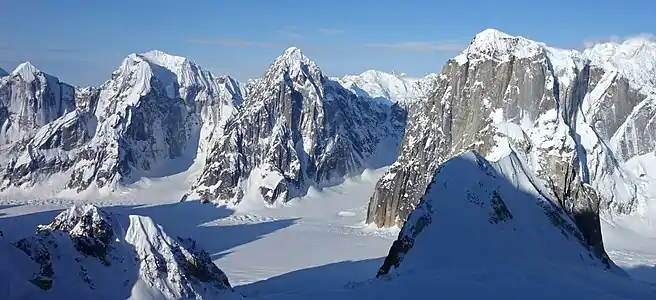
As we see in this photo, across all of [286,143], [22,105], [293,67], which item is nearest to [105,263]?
[286,143]

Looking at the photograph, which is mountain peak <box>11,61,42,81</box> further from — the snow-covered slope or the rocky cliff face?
the snow-covered slope

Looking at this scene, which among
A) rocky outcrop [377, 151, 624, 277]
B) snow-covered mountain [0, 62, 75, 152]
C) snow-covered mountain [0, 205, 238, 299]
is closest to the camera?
snow-covered mountain [0, 205, 238, 299]

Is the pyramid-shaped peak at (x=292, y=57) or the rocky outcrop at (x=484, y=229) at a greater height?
the pyramid-shaped peak at (x=292, y=57)

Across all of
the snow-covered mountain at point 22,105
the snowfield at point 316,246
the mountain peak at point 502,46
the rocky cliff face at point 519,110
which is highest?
the snow-covered mountain at point 22,105

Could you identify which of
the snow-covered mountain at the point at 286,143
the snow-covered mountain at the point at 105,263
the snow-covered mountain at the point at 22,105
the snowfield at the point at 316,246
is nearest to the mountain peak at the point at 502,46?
the snowfield at the point at 316,246

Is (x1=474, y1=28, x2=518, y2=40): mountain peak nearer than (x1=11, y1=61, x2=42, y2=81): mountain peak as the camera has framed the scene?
Yes

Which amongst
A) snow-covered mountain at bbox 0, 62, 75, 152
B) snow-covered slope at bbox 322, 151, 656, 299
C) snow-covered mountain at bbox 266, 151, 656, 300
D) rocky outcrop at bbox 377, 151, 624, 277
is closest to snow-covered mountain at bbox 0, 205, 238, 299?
snow-covered mountain at bbox 266, 151, 656, 300

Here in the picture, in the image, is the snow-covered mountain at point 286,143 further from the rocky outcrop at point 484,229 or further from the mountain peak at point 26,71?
the rocky outcrop at point 484,229
